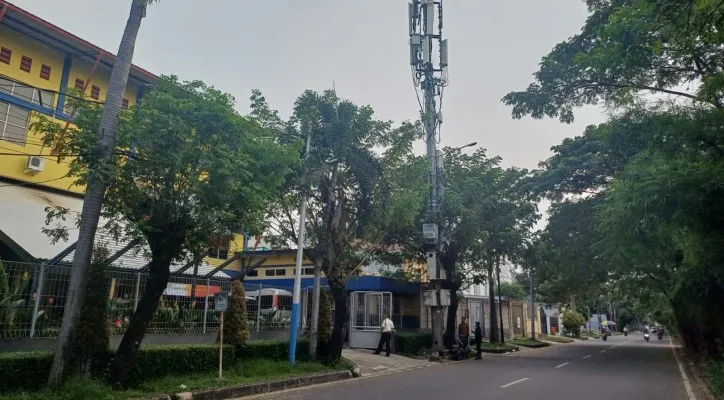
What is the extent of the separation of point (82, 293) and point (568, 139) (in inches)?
905

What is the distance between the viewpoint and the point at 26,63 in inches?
731

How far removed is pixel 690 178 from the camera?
8.58 m

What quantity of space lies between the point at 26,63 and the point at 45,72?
0.75 metres

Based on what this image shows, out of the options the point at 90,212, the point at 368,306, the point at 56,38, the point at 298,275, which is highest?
the point at 56,38

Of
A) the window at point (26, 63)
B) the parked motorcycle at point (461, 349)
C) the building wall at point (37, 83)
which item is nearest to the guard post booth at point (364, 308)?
the parked motorcycle at point (461, 349)

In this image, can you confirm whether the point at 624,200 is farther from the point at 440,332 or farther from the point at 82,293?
the point at 440,332

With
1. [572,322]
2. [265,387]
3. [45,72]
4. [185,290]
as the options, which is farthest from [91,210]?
[572,322]

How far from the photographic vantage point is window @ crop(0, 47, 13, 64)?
1786 centimetres

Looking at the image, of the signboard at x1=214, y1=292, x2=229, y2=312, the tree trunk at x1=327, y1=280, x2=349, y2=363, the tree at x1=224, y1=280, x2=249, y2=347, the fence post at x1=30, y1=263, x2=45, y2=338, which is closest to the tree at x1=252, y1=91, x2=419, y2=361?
the tree trunk at x1=327, y1=280, x2=349, y2=363

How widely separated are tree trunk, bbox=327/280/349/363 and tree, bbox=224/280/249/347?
295cm

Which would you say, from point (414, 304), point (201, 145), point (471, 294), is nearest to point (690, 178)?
point (201, 145)

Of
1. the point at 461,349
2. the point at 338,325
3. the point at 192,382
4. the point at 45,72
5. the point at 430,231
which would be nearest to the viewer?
the point at 192,382

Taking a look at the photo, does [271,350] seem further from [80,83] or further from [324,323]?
[80,83]

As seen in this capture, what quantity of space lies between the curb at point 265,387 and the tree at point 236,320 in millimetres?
2105
